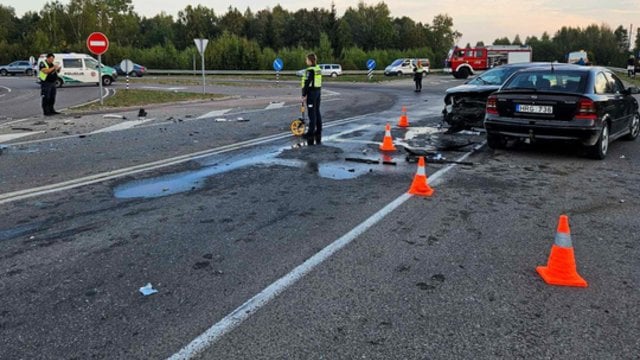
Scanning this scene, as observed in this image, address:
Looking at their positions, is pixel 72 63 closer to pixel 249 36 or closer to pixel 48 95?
pixel 48 95

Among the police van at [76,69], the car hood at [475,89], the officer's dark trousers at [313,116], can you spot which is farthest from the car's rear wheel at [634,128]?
the police van at [76,69]

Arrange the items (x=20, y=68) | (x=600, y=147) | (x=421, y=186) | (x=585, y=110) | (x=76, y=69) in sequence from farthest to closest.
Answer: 1. (x=20, y=68)
2. (x=76, y=69)
3. (x=600, y=147)
4. (x=585, y=110)
5. (x=421, y=186)

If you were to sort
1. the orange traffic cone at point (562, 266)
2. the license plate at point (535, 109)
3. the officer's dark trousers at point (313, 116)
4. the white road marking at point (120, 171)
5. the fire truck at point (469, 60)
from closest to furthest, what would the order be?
the orange traffic cone at point (562, 266) → the white road marking at point (120, 171) → the license plate at point (535, 109) → the officer's dark trousers at point (313, 116) → the fire truck at point (469, 60)

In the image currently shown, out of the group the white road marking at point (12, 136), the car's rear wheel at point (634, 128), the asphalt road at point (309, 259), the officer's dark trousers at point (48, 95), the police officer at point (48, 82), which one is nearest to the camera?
the asphalt road at point (309, 259)

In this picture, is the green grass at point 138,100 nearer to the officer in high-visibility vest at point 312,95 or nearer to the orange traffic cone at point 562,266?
the officer in high-visibility vest at point 312,95

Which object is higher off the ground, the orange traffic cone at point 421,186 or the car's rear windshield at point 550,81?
the car's rear windshield at point 550,81

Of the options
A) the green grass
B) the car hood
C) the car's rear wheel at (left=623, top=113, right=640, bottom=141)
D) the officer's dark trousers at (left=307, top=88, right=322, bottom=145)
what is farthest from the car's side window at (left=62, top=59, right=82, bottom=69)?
the car's rear wheel at (left=623, top=113, right=640, bottom=141)

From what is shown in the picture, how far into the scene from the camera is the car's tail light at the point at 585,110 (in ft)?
29.1

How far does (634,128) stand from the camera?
38.8 ft

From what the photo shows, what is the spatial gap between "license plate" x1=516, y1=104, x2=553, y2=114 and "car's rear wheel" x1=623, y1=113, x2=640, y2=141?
3557 millimetres

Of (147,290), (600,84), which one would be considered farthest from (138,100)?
(147,290)

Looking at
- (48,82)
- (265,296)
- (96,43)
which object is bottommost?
(265,296)

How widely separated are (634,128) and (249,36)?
3592 inches

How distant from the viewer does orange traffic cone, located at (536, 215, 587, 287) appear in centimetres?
407
